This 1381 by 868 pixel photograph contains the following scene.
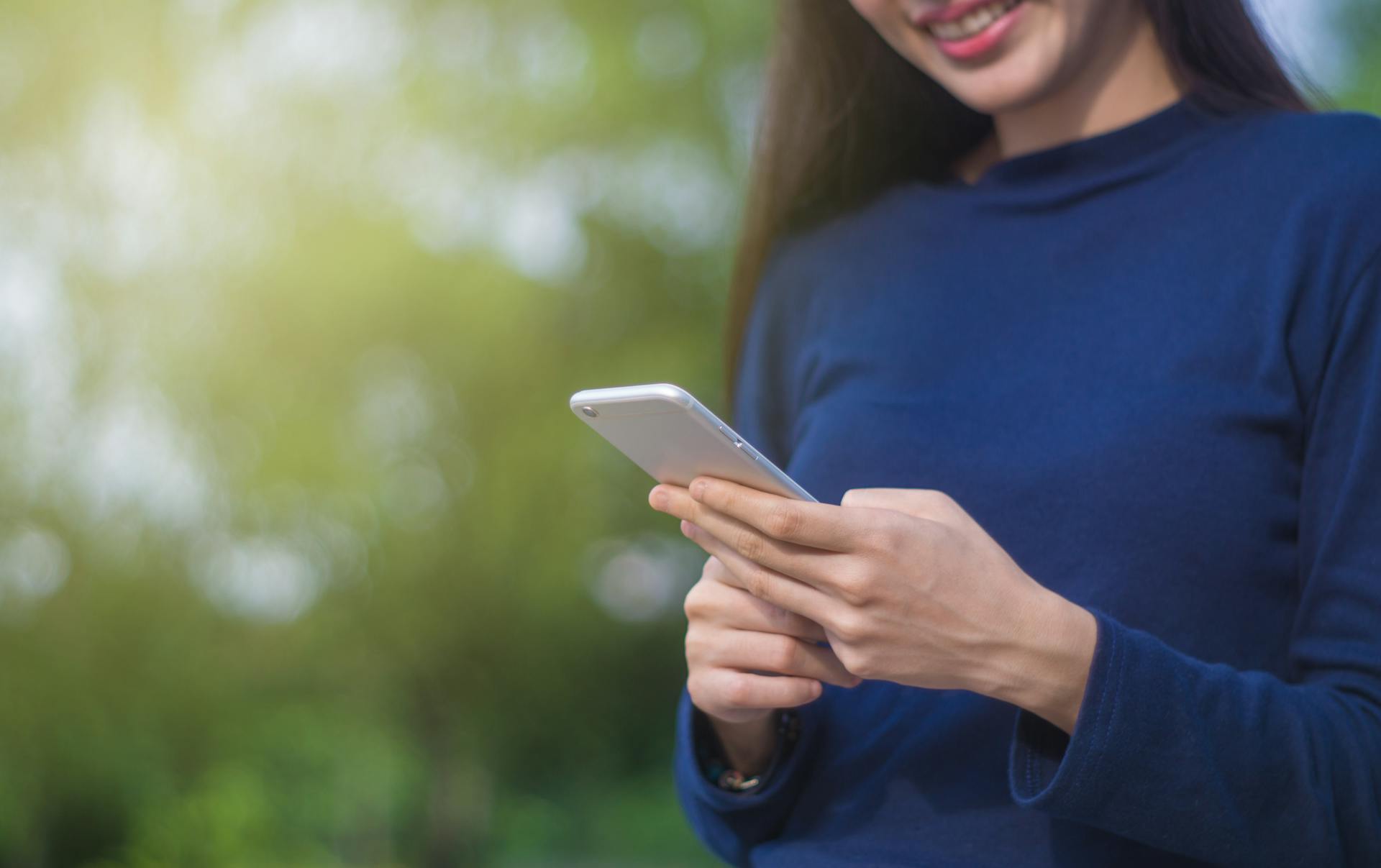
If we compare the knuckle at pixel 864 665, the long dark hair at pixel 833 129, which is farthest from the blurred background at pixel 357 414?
the knuckle at pixel 864 665

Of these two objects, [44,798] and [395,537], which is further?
[395,537]

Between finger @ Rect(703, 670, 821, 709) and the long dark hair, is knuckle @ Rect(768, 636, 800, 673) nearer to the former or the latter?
finger @ Rect(703, 670, 821, 709)

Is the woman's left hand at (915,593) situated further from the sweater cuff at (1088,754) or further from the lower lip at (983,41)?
the lower lip at (983,41)

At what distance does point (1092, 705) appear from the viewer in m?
0.52

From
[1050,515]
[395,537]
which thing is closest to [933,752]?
[1050,515]

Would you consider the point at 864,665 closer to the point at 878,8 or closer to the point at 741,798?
the point at 741,798

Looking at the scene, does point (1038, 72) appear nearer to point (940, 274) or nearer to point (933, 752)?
point (940, 274)

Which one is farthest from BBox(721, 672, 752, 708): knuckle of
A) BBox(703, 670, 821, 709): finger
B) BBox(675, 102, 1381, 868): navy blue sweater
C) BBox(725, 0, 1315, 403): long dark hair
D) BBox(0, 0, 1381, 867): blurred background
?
BBox(0, 0, 1381, 867): blurred background

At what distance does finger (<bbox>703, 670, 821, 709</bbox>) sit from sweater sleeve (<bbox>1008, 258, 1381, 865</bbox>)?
114 mm

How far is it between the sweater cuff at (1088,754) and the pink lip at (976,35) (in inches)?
15.6

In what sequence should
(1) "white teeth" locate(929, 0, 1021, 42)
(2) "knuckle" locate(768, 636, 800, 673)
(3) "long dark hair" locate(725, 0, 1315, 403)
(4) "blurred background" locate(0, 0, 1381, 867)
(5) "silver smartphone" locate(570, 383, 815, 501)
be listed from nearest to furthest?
(5) "silver smartphone" locate(570, 383, 815, 501) < (2) "knuckle" locate(768, 636, 800, 673) < (1) "white teeth" locate(929, 0, 1021, 42) < (3) "long dark hair" locate(725, 0, 1315, 403) < (4) "blurred background" locate(0, 0, 1381, 867)

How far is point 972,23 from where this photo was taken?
2.41ft

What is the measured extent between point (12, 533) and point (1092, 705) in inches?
144

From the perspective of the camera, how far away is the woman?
525mm
